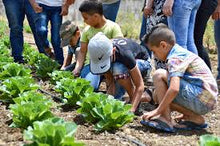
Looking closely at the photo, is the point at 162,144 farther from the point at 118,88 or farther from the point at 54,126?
the point at 118,88

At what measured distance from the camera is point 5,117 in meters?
3.74

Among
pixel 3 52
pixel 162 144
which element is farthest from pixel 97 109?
pixel 3 52

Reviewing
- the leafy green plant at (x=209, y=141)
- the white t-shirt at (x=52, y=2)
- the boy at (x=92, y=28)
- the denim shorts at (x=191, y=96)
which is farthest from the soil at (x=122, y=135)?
the white t-shirt at (x=52, y=2)

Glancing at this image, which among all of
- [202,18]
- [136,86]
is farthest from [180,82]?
[202,18]

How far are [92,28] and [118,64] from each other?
974 mm

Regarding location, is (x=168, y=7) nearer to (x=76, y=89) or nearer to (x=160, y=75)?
(x=160, y=75)

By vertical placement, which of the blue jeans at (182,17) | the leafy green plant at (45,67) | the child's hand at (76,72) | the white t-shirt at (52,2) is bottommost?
the leafy green plant at (45,67)

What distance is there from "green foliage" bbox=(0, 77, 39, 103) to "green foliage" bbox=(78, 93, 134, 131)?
0.79 meters

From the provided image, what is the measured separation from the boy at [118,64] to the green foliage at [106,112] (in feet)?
1.39

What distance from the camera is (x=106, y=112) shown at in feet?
11.1

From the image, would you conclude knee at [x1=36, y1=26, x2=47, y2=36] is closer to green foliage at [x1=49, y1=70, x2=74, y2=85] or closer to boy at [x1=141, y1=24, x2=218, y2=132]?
green foliage at [x1=49, y1=70, x2=74, y2=85]

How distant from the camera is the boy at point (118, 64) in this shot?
154 inches

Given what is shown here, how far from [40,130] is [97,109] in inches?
39.5

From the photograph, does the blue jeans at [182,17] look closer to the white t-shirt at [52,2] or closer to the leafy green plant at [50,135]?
the white t-shirt at [52,2]
